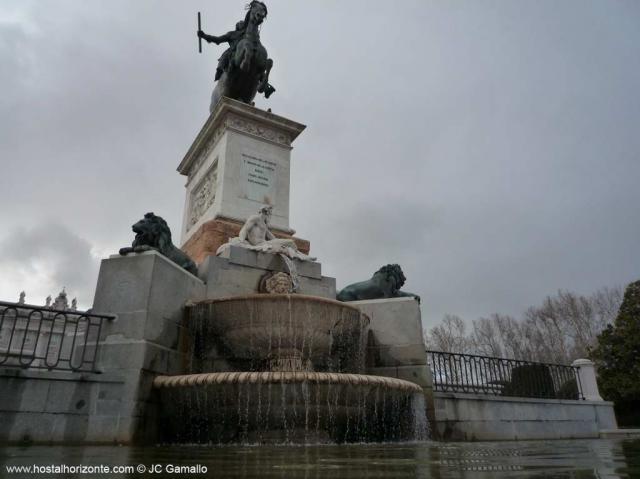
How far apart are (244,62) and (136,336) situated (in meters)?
9.28

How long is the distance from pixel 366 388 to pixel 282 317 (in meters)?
1.89

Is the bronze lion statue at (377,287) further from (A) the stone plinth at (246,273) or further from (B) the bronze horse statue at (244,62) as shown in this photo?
(B) the bronze horse statue at (244,62)

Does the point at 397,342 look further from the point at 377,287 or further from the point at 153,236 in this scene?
the point at 153,236

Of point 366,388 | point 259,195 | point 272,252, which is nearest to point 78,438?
point 366,388

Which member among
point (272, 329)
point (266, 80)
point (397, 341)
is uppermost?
point (266, 80)

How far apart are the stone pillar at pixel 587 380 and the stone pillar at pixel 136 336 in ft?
37.6

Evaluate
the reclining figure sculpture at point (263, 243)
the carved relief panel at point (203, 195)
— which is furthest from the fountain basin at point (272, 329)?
the carved relief panel at point (203, 195)

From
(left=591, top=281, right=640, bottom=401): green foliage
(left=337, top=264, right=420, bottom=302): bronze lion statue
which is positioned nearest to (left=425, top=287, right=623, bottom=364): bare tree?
(left=591, top=281, right=640, bottom=401): green foliage

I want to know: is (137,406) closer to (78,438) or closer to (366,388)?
(78,438)

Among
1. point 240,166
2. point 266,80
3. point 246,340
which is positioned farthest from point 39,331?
point 266,80

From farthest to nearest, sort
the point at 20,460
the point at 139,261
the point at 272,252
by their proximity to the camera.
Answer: the point at 272,252, the point at 139,261, the point at 20,460

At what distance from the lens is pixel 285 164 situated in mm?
12531

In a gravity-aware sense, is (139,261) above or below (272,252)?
below

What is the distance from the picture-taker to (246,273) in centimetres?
936
